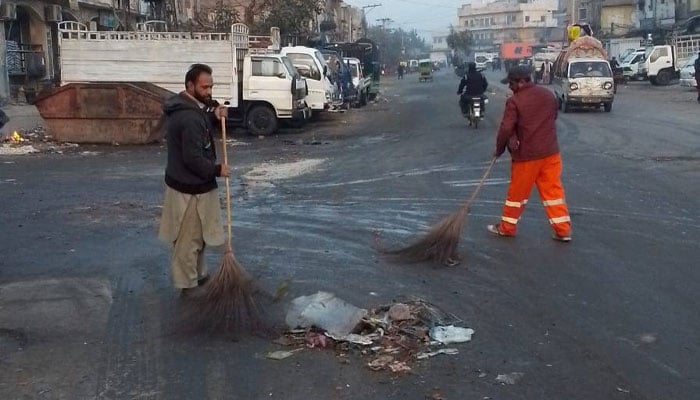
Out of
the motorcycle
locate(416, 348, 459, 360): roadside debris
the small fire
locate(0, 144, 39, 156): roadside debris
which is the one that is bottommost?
locate(416, 348, 459, 360): roadside debris

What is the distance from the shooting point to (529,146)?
8.73 metres

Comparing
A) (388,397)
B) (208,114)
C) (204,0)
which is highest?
(204,0)

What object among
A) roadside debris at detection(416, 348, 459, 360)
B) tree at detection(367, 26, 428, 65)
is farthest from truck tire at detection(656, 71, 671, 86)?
tree at detection(367, 26, 428, 65)

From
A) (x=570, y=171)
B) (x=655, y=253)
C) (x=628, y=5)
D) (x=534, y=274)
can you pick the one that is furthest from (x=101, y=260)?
(x=628, y=5)

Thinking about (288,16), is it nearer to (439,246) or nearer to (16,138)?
(16,138)

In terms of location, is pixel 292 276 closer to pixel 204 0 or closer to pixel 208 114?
pixel 208 114

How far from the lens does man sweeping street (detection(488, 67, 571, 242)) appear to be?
8727 mm

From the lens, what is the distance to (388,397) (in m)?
→ 4.64

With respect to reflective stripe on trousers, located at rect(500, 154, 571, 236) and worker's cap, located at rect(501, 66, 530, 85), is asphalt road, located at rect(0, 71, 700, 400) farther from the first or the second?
worker's cap, located at rect(501, 66, 530, 85)

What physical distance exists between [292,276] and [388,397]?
2733mm

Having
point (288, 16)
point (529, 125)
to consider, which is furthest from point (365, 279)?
point (288, 16)

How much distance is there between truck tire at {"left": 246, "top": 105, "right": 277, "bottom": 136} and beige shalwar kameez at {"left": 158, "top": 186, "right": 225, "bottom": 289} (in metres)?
14.7

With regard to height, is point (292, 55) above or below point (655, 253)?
above

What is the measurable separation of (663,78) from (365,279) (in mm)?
42851
